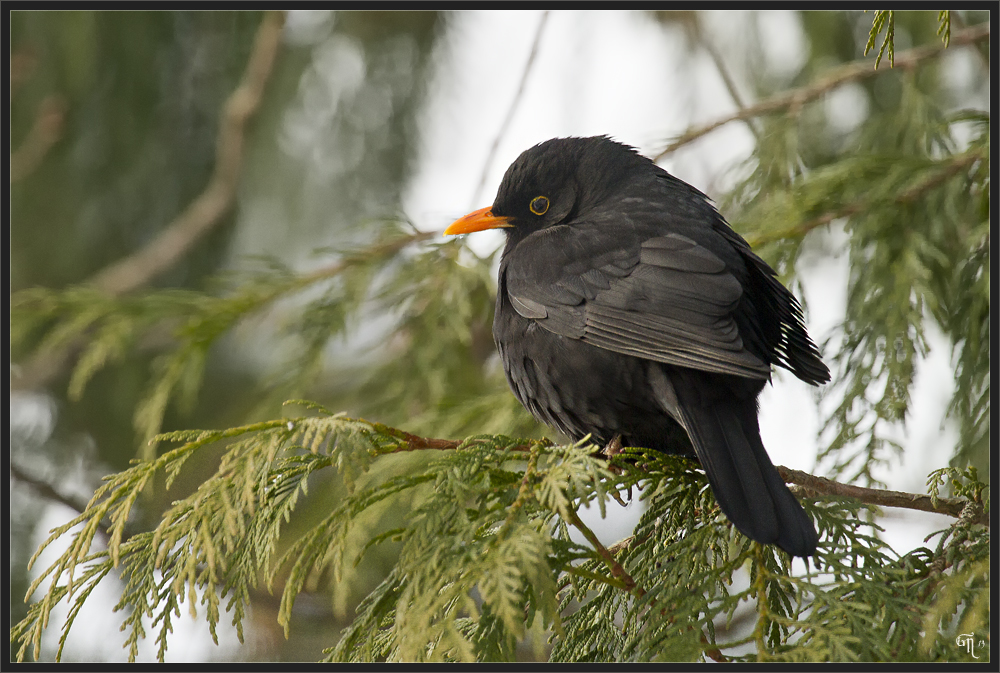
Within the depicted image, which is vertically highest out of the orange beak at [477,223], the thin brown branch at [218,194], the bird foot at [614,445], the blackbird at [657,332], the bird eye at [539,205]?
the thin brown branch at [218,194]

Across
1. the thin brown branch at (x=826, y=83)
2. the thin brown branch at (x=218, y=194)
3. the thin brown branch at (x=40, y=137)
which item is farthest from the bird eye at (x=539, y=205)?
the thin brown branch at (x=40, y=137)

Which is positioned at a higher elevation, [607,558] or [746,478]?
[746,478]

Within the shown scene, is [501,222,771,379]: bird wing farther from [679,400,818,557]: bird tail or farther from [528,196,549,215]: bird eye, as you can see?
[528,196,549,215]: bird eye

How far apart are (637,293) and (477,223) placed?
1004mm

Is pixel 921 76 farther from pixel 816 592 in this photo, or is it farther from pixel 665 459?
pixel 816 592

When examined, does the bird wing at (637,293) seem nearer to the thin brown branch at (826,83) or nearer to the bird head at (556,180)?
the bird head at (556,180)

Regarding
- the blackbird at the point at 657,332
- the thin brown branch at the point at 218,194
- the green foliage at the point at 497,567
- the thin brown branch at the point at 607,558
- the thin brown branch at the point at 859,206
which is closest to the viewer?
the green foliage at the point at 497,567

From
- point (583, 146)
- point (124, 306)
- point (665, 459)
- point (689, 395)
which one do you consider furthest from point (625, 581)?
point (124, 306)

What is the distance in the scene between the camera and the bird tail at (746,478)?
6.51 feet

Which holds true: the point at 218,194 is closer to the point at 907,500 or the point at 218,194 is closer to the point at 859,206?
the point at 859,206

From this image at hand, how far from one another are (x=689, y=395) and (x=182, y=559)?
4.70 feet

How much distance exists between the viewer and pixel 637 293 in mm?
2596

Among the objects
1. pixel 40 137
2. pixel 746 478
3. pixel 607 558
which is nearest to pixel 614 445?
pixel 746 478

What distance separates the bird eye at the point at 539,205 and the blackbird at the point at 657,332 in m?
0.17
